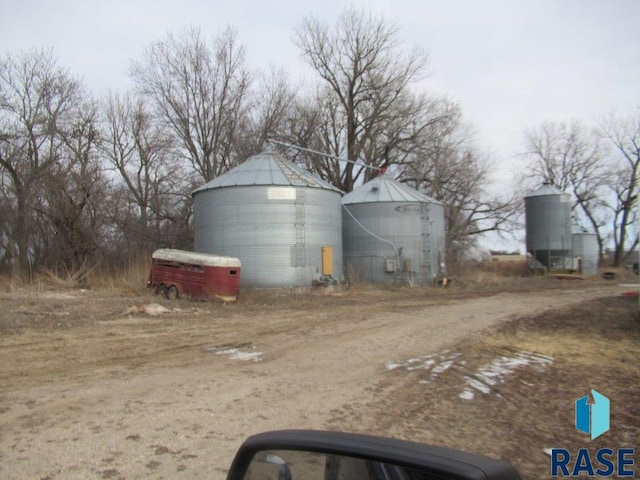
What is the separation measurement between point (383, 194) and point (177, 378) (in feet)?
81.6

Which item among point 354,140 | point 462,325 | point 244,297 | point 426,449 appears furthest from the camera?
point 354,140

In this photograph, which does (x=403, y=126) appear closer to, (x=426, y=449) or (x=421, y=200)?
(x=421, y=200)

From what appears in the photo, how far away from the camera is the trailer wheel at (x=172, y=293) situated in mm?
19641

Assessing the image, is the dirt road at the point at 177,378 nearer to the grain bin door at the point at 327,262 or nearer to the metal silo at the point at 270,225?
the metal silo at the point at 270,225

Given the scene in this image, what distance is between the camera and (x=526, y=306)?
1777cm

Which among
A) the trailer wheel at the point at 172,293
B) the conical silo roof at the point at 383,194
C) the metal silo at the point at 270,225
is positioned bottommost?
the trailer wheel at the point at 172,293

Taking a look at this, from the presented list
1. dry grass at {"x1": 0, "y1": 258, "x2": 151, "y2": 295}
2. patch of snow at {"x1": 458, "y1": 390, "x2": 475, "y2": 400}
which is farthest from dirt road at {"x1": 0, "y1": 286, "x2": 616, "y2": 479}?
dry grass at {"x1": 0, "y1": 258, "x2": 151, "y2": 295}

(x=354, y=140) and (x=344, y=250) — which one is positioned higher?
(x=354, y=140)

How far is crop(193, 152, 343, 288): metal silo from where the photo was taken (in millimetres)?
24516

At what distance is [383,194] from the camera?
104ft

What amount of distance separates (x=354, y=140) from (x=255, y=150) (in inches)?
336

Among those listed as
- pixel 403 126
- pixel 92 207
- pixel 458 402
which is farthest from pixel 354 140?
pixel 458 402

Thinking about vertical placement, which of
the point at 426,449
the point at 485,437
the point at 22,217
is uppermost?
the point at 22,217

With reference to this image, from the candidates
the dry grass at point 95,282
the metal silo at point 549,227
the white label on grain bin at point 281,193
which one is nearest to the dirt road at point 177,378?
the dry grass at point 95,282
